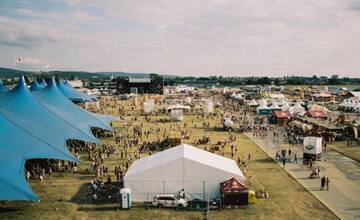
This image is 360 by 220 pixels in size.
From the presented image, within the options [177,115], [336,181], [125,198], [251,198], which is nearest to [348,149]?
[336,181]

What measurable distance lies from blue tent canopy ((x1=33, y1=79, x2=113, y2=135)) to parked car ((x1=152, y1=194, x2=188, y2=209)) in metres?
12.8

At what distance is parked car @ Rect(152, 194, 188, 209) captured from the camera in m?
17.0

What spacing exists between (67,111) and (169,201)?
→ 57.5 feet

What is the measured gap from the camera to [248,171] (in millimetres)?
23562

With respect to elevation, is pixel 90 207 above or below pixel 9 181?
below

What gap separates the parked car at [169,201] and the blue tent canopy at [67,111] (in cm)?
1279

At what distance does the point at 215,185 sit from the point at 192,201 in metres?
1.31

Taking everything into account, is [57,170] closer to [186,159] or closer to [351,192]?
[186,159]

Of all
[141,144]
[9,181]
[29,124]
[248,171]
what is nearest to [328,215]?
[248,171]

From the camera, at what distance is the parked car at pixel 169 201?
55.8 feet

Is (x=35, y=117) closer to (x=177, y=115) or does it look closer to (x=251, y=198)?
(x=251, y=198)

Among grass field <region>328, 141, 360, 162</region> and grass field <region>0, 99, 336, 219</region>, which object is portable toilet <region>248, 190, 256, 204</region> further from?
grass field <region>328, 141, 360, 162</region>

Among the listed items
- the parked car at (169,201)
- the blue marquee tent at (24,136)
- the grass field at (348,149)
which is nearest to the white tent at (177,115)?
the grass field at (348,149)

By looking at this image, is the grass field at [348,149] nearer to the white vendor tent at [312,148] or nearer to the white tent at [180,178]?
the white vendor tent at [312,148]
